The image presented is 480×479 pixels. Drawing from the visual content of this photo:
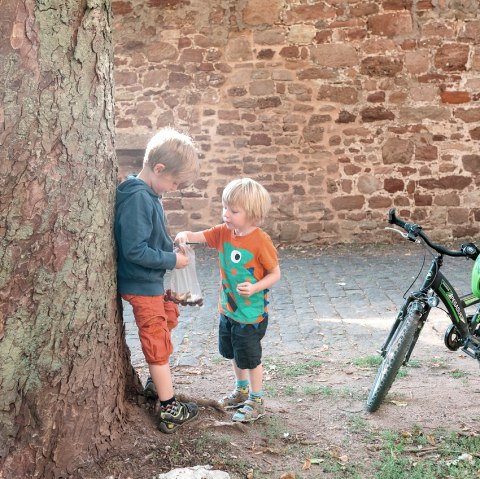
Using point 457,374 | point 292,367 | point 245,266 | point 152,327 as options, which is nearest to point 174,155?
point 245,266

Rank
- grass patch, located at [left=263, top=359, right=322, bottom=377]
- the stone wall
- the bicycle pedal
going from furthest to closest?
the stone wall → grass patch, located at [left=263, top=359, right=322, bottom=377] → the bicycle pedal

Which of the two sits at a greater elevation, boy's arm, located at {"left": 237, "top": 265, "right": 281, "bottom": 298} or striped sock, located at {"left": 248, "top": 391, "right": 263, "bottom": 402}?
boy's arm, located at {"left": 237, "top": 265, "right": 281, "bottom": 298}

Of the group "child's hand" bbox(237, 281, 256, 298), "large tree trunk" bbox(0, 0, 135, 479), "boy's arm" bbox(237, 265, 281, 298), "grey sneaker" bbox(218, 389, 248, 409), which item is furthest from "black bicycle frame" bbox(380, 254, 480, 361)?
"large tree trunk" bbox(0, 0, 135, 479)

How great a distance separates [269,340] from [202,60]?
502cm

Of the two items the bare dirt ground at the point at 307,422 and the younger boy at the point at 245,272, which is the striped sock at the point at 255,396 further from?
the bare dirt ground at the point at 307,422

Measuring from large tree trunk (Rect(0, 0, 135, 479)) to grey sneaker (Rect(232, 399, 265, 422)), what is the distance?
82cm

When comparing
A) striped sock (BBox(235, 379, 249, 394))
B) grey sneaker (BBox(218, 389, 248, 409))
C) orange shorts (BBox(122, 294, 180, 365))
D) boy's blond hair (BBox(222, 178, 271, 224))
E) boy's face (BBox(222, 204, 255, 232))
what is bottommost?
grey sneaker (BBox(218, 389, 248, 409))

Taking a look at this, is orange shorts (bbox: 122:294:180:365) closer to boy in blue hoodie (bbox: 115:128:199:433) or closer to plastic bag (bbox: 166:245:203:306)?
boy in blue hoodie (bbox: 115:128:199:433)

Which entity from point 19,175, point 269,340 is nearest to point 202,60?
point 269,340

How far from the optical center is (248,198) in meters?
3.43

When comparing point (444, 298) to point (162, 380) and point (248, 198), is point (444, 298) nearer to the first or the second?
point (248, 198)

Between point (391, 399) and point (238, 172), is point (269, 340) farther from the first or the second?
point (238, 172)

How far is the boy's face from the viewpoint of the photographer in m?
3.48

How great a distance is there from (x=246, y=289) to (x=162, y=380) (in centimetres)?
59
